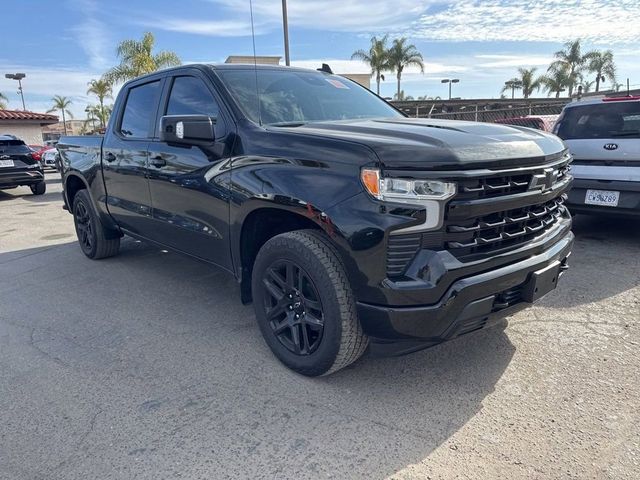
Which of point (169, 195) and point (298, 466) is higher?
point (169, 195)

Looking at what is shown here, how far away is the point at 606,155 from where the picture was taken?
523 cm

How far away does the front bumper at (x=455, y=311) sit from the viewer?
93.8 inches

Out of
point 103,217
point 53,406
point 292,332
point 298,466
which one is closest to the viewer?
point 298,466

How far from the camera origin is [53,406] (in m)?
2.77

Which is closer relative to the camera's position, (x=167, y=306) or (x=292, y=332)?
(x=292, y=332)

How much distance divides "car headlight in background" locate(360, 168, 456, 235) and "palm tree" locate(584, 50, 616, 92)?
44813 mm

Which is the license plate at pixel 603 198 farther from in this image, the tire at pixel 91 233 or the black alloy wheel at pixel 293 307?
the tire at pixel 91 233

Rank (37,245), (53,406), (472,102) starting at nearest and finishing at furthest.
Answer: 1. (53,406)
2. (37,245)
3. (472,102)

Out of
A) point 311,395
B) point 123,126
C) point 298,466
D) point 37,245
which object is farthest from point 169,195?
point 37,245

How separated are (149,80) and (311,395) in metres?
3.16

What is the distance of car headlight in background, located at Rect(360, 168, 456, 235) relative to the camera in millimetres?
2330

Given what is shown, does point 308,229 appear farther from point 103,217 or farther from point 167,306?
point 103,217

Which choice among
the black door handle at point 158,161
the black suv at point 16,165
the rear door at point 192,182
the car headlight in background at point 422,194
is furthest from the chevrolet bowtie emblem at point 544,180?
the black suv at point 16,165

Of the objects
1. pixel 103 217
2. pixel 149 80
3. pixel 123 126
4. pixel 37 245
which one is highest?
pixel 149 80
